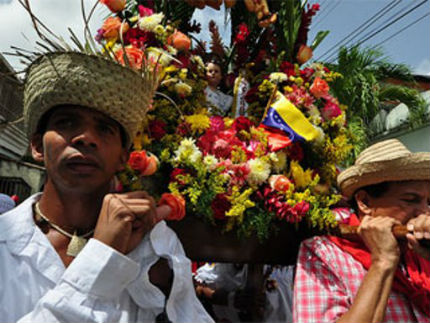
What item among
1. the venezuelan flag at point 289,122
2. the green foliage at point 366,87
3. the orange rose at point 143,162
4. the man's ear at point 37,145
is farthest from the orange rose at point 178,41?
the green foliage at point 366,87

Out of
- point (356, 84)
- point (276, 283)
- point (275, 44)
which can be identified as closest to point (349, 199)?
point (275, 44)

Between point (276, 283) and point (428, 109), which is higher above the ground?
point (428, 109)

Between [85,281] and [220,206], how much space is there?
93 cm

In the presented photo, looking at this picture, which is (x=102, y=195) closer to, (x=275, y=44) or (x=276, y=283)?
(x=275, y=44)

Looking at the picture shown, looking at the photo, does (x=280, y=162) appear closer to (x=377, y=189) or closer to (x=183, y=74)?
(x=377, y=189)

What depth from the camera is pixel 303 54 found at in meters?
2.74

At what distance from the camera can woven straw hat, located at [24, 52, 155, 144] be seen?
1469 millimetres

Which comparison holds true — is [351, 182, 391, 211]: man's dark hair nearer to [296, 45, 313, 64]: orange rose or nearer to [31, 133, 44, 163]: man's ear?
[296, 45, 313, 64]: orange rose

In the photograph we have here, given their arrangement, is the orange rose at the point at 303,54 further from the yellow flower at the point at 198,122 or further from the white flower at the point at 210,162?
the white flower at the point at 210,162

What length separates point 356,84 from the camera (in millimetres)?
8258

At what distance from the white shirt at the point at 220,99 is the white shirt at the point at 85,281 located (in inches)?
59.3

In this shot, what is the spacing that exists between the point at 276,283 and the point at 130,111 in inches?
102

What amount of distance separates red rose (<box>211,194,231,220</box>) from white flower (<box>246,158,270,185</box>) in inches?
8.1

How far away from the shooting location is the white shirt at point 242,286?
10.6 ft
